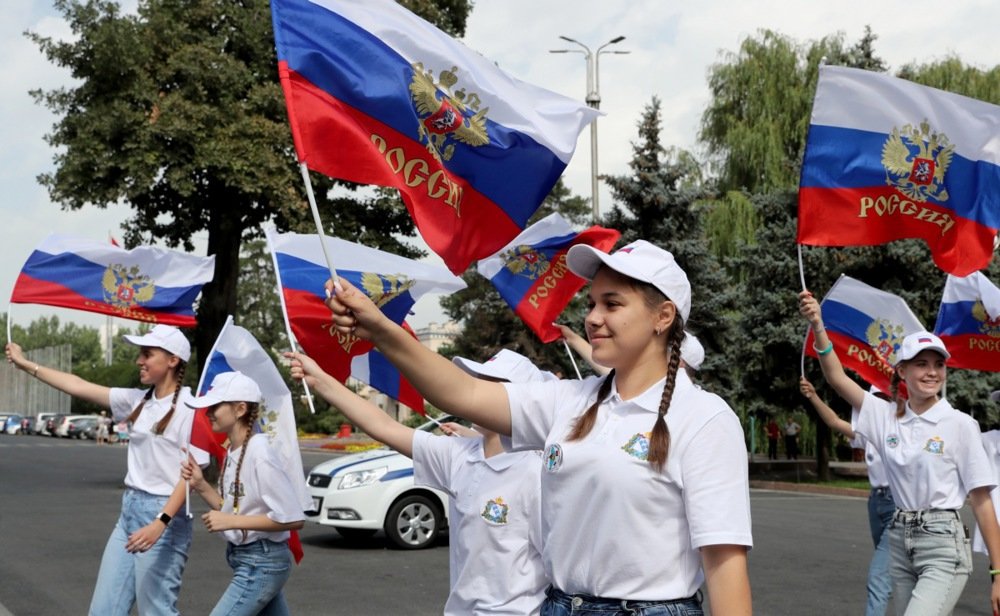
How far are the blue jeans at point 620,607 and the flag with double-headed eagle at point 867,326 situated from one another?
654cm

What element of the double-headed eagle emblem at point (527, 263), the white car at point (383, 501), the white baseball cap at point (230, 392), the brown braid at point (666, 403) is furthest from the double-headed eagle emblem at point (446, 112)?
the white car at point (383, 501)

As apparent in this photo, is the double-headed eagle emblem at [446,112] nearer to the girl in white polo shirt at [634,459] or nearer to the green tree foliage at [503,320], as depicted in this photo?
the girl in white polo shirt at [634,459]

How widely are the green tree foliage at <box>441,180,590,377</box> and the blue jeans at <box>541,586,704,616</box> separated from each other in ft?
90.8

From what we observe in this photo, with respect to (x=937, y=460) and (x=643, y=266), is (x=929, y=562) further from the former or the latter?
(x=643, y=266)

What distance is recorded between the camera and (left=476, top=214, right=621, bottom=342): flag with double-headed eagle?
330 inches

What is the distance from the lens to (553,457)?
3016mm

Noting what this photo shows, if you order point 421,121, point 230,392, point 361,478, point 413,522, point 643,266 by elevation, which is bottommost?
point 413,522

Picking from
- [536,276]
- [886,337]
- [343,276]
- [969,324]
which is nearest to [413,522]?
[536,276]

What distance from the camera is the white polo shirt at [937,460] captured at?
5891 mm

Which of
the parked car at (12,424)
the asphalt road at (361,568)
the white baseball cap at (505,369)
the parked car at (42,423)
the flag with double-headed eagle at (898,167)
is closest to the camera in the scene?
the white baseball cap at (505,369)

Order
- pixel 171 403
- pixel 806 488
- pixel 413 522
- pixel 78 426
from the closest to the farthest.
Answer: pixel 171 403 < pixel 413 522 < pixel 806 488 < pixel 78 426

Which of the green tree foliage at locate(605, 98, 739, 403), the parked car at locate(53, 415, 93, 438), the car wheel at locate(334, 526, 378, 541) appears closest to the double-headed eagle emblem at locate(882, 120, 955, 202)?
the car wheel at locate(334, 526, 378, 541)

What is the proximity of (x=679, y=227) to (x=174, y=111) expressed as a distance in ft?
41.5

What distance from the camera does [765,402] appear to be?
28078 mm
